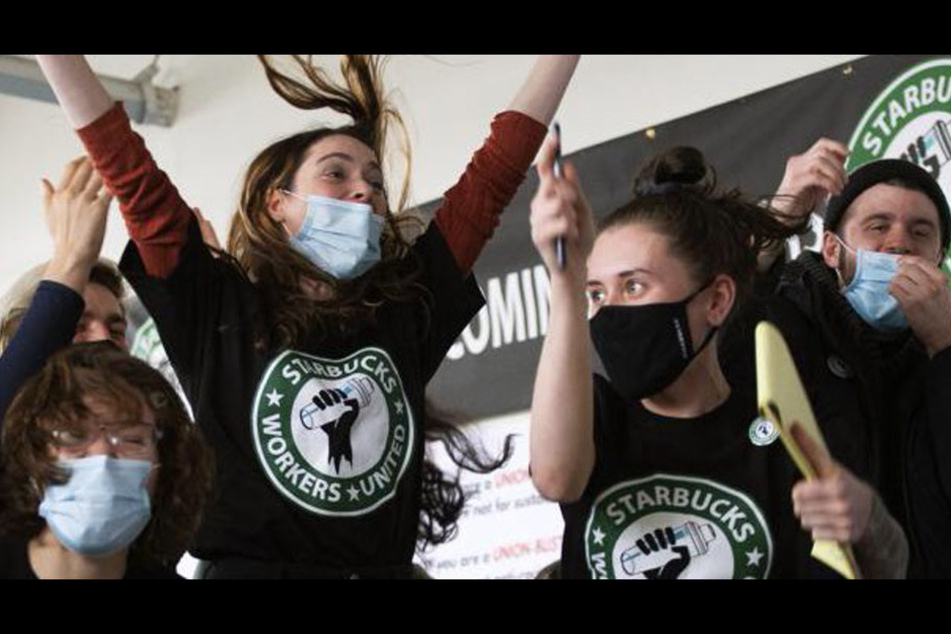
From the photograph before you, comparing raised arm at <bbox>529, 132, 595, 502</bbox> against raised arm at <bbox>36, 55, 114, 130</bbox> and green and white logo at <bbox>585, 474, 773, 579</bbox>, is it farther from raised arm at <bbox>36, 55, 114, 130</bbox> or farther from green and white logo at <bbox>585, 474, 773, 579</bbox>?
raised arm at <bbox>36, 55, 114, 130</bbox>

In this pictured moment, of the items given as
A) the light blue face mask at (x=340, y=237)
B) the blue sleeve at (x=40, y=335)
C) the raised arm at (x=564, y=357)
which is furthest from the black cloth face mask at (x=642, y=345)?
the blue sleeve at (x=40, y=335)

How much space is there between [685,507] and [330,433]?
17.7 inches

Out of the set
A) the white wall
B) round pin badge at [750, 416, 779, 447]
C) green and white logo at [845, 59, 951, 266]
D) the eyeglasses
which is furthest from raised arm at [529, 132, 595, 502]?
the white wall

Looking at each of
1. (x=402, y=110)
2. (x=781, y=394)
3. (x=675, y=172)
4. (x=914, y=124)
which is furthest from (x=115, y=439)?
(x=402, y=110)

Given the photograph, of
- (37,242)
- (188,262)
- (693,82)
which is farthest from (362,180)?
(37,242)

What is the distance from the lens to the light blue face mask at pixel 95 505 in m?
1.87

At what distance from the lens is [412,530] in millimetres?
2215

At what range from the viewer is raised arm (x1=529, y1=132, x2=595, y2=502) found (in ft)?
6.22

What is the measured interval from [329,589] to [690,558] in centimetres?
A: 58

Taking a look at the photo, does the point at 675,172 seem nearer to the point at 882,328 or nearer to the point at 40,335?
the point at 882,328

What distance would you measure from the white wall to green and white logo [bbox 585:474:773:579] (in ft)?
6.19

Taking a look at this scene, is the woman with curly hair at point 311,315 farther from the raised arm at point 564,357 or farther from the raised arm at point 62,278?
the raised arm at point 564,357

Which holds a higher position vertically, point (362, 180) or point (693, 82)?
point (693, 82)

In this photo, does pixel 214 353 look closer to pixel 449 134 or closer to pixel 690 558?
pixel 690 558
